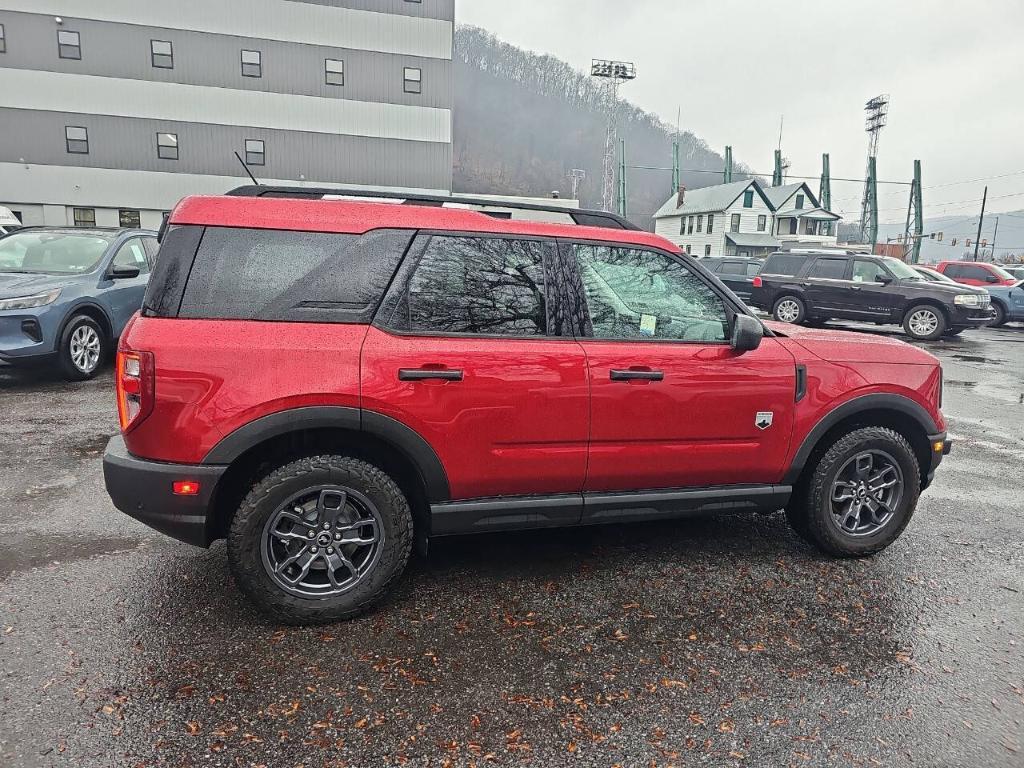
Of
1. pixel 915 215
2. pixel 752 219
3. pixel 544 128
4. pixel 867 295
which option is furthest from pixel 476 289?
pixel 544 128

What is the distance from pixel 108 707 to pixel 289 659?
637mm

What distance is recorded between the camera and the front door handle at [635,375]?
3.18 m

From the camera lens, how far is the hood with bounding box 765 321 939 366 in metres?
3.63

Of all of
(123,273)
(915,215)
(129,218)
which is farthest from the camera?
(915,215)

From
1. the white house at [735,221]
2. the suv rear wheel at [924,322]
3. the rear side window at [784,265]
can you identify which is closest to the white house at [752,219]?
the white house at [735,221]

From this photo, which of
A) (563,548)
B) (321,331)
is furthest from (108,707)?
(563,548)

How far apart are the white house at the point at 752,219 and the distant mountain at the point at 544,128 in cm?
3558

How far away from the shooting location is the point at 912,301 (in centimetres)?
1485

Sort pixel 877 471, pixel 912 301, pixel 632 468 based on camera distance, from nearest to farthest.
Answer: pixel 632 468, pixel 877 471, pixel 912 301

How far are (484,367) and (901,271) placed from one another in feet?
50.5

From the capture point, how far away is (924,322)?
14.9 metres

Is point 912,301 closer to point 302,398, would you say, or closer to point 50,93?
point 302,398

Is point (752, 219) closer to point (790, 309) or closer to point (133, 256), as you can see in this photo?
point (790, 309)

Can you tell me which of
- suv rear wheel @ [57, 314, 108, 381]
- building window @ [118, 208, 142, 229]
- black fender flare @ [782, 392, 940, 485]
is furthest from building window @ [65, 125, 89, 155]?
black fender flare @ [782, 392, 940, 485]
